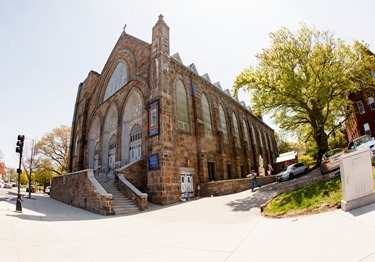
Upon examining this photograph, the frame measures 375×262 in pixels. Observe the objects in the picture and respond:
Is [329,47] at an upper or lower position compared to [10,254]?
upper

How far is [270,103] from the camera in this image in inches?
688

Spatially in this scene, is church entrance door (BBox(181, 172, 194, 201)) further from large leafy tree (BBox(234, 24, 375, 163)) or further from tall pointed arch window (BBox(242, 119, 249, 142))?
tall pointed arch window (BBox(242, 119, 249, 142))

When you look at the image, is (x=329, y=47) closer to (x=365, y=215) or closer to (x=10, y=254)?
(x=365, y=215)

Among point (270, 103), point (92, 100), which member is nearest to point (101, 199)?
point (270, 103)

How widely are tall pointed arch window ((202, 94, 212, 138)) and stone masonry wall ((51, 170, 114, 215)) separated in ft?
37.6

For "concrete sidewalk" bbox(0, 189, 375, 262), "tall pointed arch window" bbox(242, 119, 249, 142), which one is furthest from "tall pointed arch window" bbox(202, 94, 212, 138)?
"concrete sidewalk" bbox(0, 189, 375, 262)

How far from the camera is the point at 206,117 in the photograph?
2211cm

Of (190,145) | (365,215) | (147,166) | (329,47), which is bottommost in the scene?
(365,215)

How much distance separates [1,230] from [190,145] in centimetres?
1378

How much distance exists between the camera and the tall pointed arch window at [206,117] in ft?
69.4

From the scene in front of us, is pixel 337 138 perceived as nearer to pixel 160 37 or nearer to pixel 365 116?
pixel 365 116

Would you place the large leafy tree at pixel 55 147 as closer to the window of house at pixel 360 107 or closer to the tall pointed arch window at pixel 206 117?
the tall pointed arch window at pixel 206 117

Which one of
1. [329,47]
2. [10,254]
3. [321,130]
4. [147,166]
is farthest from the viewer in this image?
[321,130]

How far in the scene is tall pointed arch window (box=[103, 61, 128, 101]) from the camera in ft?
75.7
